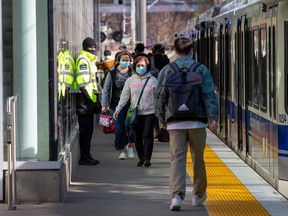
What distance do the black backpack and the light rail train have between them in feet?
5.51

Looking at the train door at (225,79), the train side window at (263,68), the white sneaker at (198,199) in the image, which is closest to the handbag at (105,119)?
the train door at (225,79)

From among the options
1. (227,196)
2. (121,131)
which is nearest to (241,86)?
(121,131)

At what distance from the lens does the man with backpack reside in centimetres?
1108

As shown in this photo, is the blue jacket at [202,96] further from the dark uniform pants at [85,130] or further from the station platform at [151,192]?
the dark uniform pants at [85,130]

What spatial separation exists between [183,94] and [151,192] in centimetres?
210

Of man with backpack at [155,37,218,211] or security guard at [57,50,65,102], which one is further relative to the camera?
security guard at [57,50,65,102]

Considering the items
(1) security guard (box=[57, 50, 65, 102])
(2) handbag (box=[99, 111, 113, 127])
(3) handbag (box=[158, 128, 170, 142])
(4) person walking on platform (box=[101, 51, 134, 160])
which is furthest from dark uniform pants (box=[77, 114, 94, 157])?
(3) handbag (box=[158, 128, 170, 142])

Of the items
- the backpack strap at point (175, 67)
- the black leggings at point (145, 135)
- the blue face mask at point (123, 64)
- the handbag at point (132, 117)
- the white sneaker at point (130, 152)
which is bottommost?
the white sneaker at point (130, 152)

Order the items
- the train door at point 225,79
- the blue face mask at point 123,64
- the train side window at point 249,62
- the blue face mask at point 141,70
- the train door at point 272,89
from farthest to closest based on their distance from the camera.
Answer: the train door at point 225,79
the blue face mask at point 123,64
the train side window at point 249,62
the blue face mask at point 141,70
the train door at point 272,89

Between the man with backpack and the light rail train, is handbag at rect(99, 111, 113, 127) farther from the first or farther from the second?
the man with backpack

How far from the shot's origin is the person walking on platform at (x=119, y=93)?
651 inches

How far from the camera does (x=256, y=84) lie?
14.7 metres

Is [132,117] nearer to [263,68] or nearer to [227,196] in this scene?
[263,68]

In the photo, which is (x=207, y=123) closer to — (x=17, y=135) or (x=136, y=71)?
(x=17, y=135)
